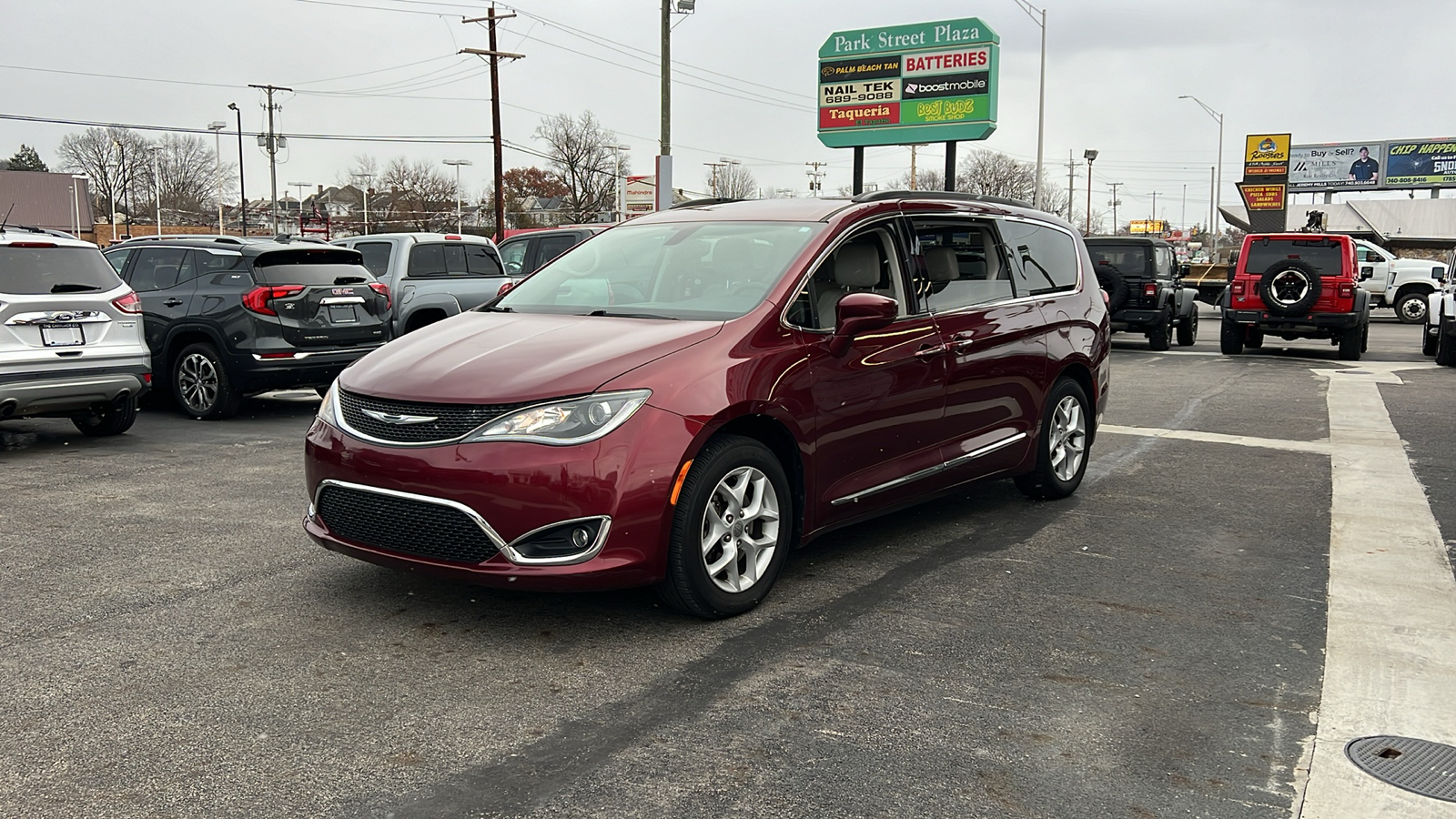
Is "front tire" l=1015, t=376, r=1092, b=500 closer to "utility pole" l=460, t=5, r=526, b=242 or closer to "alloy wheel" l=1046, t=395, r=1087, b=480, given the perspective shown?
"alloy wheel" l=1046, t=395, r=1087, b=480

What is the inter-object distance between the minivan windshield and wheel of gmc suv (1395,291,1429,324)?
27530 mm

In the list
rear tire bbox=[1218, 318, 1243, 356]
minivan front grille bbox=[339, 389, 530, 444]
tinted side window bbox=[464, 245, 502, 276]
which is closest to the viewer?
minivan front grille bbox=[339, 389, 530, 444]

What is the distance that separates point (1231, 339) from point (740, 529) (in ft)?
52.5

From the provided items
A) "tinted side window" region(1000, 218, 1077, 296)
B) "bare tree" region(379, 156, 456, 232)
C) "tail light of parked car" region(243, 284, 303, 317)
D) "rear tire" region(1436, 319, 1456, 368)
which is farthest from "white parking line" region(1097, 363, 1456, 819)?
"bare tree" region(379, 156, 456, 232)

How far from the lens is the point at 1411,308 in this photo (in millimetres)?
28094

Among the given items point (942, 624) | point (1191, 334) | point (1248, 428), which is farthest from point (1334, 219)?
point (942, 624)

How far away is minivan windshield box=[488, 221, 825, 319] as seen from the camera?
5.20m

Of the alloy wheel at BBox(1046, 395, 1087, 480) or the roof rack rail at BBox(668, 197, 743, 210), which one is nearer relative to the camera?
the roof rack rail at BBox(668, 197, 743, 210)

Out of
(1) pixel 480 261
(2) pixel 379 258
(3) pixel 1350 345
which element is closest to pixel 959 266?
(1) pixel 480 261

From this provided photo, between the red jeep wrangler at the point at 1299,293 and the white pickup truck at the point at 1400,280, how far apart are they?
35.7 feet

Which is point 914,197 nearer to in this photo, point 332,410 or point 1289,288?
point 332,410

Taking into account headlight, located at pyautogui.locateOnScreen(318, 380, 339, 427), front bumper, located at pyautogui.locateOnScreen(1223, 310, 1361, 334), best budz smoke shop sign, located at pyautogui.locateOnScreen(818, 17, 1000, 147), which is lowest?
front bumper, located at pyautogui.locateOnScreen(1223, 310, 1361, 334)

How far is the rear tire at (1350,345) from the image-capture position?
688 inches

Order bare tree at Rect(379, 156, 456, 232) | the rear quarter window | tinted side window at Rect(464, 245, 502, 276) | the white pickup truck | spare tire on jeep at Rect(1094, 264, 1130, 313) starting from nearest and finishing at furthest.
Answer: the rear quarter window
tinted side window at Rect(464, 245, 502, 276)
spare tire on jeep at Rect(1094, 264, 1130, 313)
the white pickup truck
bare tree at Rect(379, 156, 456, 232)
